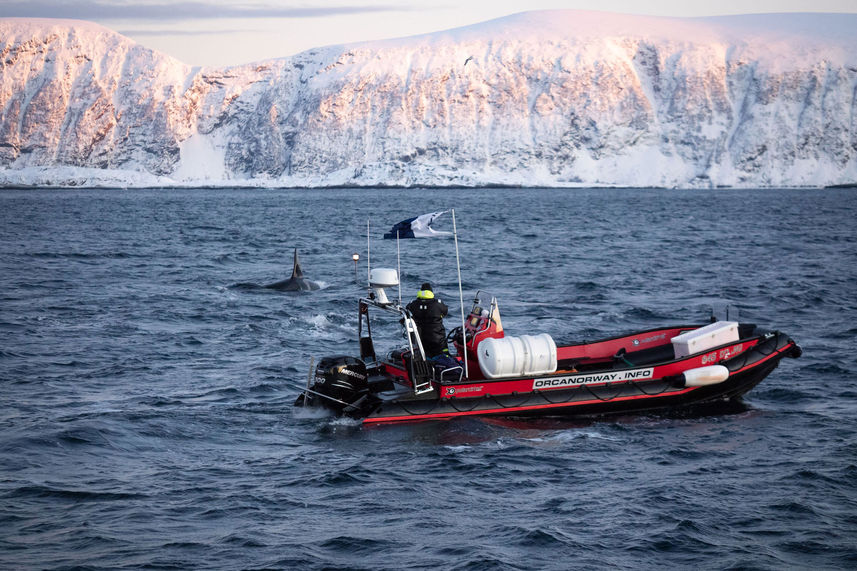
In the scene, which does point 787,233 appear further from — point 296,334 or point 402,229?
point 402,229

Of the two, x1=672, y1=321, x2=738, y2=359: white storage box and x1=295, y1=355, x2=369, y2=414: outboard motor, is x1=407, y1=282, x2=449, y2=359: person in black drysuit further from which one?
x1=672, y1=321, x2=738, y2=359: white storage box

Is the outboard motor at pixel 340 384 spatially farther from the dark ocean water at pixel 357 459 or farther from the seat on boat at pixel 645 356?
the seat on boat at pixel 645 356

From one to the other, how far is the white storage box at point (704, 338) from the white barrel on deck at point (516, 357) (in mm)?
2907

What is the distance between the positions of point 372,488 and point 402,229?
5.20 m

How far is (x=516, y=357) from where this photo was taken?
1711 centimetres

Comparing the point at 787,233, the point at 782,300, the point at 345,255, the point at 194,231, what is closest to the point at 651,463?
the point at 782,300

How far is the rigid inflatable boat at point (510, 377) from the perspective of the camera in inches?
667

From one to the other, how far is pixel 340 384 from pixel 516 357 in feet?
10.5

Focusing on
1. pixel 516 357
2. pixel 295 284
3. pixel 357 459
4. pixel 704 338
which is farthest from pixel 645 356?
pixel 295 284

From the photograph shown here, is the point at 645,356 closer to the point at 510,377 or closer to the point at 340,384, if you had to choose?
the point at 510,377

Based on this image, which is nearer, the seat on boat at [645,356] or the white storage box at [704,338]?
the white storage box at [704,338]

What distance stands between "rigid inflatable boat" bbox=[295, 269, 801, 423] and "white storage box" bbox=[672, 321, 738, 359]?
0.06ft

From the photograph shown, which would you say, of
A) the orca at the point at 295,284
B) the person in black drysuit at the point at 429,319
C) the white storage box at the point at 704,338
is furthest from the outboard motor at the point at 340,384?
the orca at the point at 295,284

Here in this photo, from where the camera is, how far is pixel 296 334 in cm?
2592
